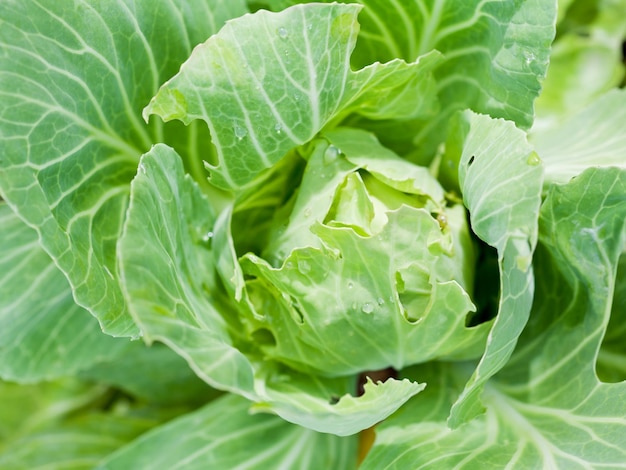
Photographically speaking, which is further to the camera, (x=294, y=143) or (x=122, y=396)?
(x=122, y=396)

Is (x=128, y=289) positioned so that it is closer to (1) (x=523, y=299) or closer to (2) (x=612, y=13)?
(1) (x=523, y=299)

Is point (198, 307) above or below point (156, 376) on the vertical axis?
above

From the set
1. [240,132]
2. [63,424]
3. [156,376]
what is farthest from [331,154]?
[63,424]

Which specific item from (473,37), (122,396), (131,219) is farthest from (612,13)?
(122,396)

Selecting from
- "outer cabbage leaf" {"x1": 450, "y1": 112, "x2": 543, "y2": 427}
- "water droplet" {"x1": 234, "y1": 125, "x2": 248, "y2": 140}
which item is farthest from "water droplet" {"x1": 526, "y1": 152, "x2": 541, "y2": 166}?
"water droplet" {"x1": 234, "y1": 125, "x2": 248, "y2": 140}

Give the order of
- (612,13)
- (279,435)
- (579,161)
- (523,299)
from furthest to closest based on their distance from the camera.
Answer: (612,13) < (279,435) < (579,161) < (523,299)

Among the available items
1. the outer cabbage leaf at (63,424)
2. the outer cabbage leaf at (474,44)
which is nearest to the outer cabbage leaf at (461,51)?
the outer cabbage leaf at (474,44)

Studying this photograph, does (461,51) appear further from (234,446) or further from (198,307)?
(234,446)

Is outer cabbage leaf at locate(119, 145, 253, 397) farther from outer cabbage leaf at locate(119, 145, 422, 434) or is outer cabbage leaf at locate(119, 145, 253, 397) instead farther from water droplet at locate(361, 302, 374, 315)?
water droplet at locate(361, 302, 374, 315)
